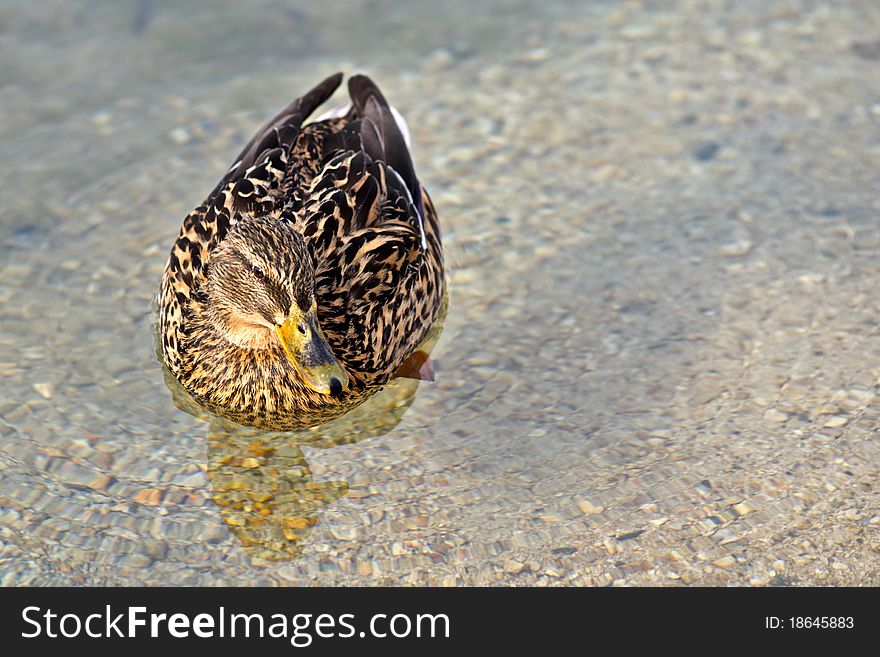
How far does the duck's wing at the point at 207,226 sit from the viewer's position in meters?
6.22

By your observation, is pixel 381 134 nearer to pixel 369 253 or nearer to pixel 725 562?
pixel 369 253

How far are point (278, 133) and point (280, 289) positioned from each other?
146 cm

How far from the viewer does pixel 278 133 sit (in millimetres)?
6801

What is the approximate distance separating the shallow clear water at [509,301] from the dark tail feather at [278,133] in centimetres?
99

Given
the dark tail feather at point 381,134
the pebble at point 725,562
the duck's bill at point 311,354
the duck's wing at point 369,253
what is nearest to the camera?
the pebble at point 725,562

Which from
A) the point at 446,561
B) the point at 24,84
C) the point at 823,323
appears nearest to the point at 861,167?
the point at 823,323

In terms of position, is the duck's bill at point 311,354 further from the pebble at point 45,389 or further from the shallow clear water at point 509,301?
the pebble at point 45,389

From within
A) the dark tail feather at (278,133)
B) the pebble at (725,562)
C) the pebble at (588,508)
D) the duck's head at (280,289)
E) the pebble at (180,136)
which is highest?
the dark tail feather at (278,133)

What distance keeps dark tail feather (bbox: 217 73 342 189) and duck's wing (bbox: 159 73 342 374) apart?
0.05 m

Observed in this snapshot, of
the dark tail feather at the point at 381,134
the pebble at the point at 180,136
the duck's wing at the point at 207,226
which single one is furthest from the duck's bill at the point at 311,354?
the pebble at the point at 180,136

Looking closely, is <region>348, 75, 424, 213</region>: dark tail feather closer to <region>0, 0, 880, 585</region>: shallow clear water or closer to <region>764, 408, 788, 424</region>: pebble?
<region>0, 0, 880, 585</region>: shallow clear water

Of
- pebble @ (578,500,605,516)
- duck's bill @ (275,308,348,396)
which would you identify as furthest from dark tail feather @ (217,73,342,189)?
pebble @ (578,500,605,516)

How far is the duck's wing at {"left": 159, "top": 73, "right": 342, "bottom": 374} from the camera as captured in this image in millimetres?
6223

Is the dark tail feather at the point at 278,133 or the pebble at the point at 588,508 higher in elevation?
the dark tail feather at the point at 278,133
